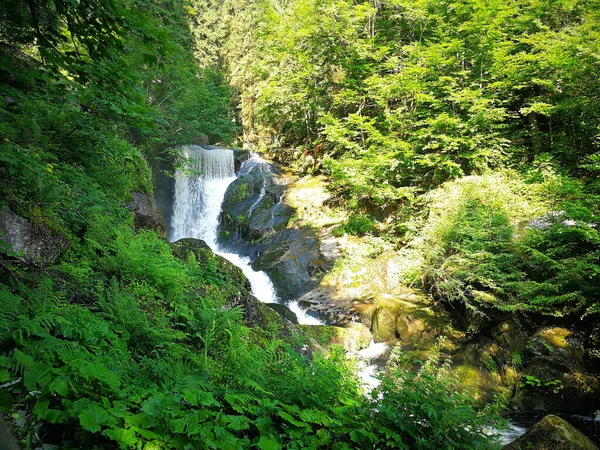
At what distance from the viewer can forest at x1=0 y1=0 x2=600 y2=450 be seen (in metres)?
2.04

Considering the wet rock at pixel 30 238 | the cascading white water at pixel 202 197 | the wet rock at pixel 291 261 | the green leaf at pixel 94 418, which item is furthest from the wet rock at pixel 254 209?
the green leaf at pixel 94 418

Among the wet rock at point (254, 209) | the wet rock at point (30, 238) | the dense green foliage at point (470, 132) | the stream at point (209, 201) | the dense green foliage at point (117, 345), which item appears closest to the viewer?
the dense green foliage at point (117, 345)

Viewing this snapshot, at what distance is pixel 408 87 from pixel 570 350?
1095 cm

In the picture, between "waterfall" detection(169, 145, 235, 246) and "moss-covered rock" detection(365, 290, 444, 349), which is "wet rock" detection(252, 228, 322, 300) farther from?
"waterfall" detection(169, 145, 235, 246)

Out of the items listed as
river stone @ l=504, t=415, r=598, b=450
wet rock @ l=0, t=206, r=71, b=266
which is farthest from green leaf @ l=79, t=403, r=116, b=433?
river stone @ l=504, t=415, r=598, b=450

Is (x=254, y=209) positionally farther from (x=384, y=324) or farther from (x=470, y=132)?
(x=470, y=132)

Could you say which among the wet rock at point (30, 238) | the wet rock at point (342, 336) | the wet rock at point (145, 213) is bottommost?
the wet rock at point (342, 336)

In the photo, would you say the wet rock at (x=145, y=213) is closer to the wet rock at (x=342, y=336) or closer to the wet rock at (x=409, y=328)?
the wet rock at (x=342, y=336)

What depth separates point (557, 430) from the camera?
3.36 m

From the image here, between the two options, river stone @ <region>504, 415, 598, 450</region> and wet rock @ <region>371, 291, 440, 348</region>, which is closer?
river stone @ <region>504, 415, 598, 450</region>

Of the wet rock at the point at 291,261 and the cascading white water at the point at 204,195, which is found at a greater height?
the cascading white water at the point at 204,195

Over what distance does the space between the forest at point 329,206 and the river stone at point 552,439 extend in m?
0.37

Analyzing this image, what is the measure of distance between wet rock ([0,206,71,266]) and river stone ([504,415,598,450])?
5.49 m

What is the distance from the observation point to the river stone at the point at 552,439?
3.25 metres
